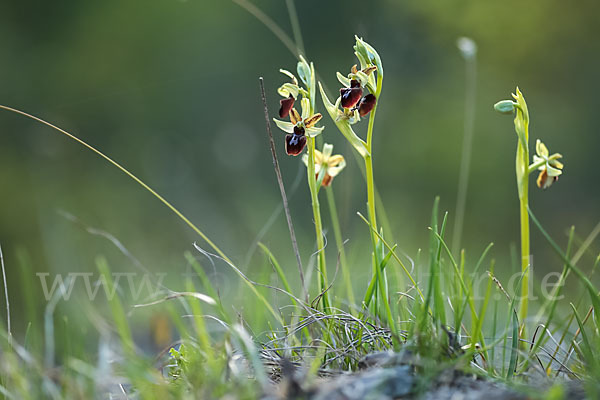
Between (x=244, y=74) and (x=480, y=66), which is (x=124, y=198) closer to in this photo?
(x=244, y=74)

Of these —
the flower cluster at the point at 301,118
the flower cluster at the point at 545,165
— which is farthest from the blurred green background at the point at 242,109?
the flower cluster at the point at 301,118

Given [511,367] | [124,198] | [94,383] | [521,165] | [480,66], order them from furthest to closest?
[480,66]
[124,198]
[521,165]
[511,367]
[94,383]

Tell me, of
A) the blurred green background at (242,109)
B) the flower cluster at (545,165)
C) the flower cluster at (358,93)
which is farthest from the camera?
the blurred green background at (242,109)

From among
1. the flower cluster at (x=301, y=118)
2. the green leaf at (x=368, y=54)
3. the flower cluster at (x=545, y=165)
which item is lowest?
the flower cluster at (x=545, y=165)

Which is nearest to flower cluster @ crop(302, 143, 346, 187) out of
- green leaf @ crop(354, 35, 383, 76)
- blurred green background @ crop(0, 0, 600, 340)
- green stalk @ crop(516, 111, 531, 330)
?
green leaf @ crop(354, 35, 383, 76)

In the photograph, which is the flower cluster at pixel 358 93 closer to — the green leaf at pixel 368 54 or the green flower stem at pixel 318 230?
the green leaf at pixel 368 54

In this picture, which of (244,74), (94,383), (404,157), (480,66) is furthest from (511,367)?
(480,66)
